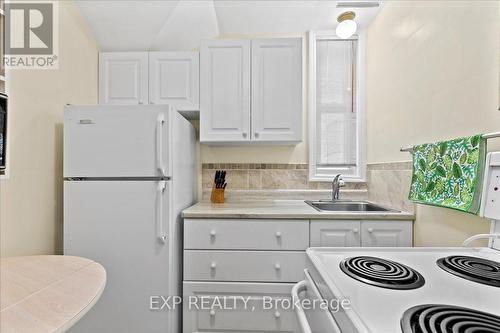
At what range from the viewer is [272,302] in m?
1.57

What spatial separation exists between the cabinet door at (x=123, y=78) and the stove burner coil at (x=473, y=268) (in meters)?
2.10

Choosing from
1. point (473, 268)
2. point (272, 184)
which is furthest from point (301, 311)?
point (272, 184)

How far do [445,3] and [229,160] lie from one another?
1761mm

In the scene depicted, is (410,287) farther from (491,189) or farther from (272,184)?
(272,184)

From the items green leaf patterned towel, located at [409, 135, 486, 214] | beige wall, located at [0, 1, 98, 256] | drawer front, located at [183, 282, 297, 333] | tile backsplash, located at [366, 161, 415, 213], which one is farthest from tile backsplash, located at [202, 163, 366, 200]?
beige wall, located at [0, 1, 98, 256]

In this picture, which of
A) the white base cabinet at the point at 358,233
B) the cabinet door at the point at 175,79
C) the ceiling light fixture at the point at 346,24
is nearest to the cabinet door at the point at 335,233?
the white base cabinet at the point at 358,233

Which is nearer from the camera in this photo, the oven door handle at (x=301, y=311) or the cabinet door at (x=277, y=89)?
the oven door handle at (x=301, y=311)

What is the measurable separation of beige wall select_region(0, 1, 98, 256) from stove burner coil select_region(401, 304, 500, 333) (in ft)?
5.87

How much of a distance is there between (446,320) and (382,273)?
22cm

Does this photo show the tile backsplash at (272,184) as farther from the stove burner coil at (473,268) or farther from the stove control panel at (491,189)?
the stove burner coil at (473,268)

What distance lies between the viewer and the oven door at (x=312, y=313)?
582mm

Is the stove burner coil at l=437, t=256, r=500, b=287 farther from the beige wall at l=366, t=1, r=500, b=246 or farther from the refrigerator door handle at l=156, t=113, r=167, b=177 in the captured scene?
the refrigerator door handle at l=156, t=113, r=167, b=177

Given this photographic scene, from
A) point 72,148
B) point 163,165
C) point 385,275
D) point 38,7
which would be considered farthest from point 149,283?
point 38,7

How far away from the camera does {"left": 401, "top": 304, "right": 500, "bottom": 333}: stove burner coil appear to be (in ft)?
1.50
